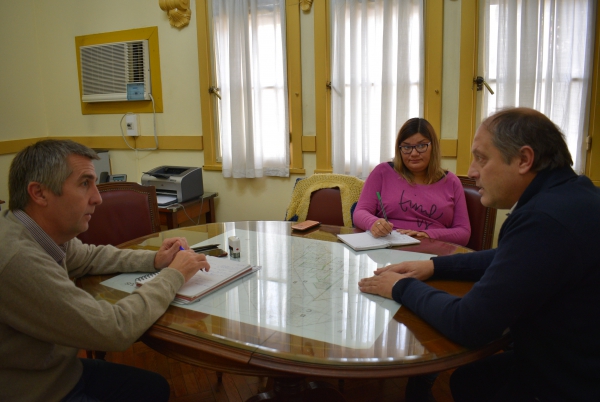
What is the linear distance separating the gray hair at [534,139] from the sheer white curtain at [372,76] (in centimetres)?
200

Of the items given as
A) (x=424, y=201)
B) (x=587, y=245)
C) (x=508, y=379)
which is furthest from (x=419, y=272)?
(x=424, y=201)

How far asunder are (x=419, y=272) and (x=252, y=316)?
0.54m

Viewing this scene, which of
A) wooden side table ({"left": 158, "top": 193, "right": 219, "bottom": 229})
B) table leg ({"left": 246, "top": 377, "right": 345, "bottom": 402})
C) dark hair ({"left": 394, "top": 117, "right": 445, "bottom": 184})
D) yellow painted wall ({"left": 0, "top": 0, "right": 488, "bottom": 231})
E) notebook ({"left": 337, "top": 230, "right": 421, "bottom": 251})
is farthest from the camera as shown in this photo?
yellow painted wall ({"left": 0, "top": 0, "right": 488, "bottom": 231})

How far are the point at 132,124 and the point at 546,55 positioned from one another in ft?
10.5

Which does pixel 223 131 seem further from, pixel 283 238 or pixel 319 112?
pixel 283 238

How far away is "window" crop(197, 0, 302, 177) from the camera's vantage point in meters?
3.27

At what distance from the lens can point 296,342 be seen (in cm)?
102

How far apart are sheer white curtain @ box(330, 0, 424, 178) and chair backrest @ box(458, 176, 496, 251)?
96 centimetres

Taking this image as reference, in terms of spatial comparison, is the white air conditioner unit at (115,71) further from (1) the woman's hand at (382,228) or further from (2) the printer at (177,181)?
(1) the woman's hand at (382,228)

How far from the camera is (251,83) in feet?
11.1

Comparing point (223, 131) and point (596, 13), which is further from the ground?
point (596, 13)

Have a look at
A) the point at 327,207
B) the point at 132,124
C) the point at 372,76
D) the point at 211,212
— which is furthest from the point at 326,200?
the point at 132,124

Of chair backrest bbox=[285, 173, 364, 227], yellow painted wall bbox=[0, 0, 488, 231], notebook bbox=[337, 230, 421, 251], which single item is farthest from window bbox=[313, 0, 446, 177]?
notebook bbox=[337, 230, 421, 251]

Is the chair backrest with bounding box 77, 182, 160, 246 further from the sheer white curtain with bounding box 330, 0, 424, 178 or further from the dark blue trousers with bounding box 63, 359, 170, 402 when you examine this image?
the sheer white curtain with bounding box 330, 0, 424, 178
